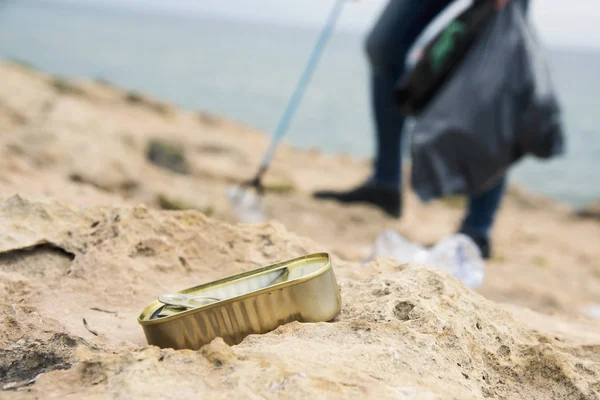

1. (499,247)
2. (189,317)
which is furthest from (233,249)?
(499,247)

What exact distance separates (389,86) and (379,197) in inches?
36.9

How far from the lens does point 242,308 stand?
1.42m

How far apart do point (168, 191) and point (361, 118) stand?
8739 millimetres

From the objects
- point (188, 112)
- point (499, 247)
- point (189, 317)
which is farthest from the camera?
point (188, 112)

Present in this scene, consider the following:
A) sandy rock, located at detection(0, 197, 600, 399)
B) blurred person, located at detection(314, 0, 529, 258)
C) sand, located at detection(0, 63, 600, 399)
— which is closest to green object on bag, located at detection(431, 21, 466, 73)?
blurred person, located at detection(314, 0, 529, 258)

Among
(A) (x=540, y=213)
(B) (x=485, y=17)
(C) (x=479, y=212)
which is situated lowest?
(A) (x=540, y=213)

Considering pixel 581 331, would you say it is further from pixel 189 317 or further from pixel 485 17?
pixel 485 17

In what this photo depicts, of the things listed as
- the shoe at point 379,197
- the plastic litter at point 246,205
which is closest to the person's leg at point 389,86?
the shoe at point 379,197

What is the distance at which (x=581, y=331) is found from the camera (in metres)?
2.03

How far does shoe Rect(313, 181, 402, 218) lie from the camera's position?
4617 mm

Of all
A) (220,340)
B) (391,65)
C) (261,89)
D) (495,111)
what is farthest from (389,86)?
(261,89)

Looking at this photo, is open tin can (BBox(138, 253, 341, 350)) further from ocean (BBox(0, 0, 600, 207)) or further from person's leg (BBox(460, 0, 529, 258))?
ocean (BBox(0, 0, 600, 207))

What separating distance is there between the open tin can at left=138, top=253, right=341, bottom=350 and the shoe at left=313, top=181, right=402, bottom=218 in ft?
10.3

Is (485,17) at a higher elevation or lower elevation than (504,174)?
higher
